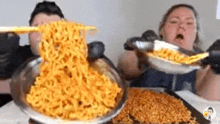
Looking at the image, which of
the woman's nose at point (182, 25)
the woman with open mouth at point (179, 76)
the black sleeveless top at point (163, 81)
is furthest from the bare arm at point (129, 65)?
the woman's nose at point (182, 25)

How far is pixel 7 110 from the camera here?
45.7 inches

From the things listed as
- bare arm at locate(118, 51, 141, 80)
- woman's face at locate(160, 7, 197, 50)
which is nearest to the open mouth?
woman's face at locate(160, 7, 197, 50)

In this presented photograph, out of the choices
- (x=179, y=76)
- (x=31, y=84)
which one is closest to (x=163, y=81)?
(x=179, y=76)

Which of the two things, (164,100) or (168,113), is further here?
(164,100)

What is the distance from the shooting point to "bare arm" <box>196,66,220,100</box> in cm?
173

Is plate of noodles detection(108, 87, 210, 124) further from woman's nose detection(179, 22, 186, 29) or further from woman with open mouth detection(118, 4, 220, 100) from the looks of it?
woman's nose detection(179, 22, 186, 29)

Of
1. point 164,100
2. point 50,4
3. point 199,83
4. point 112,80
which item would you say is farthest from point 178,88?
point 50,4

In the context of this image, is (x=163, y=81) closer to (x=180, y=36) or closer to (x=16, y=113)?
(x=180, y=36)

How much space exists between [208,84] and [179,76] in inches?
9.5

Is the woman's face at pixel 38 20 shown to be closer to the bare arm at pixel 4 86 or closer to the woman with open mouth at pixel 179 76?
the bare arm at pixel 4 86

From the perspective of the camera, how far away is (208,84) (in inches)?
71.1

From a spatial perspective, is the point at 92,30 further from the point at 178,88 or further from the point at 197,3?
the point at 197,3

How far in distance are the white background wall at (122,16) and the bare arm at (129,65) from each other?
2.81ft

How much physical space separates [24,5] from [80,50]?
1.58 meters
